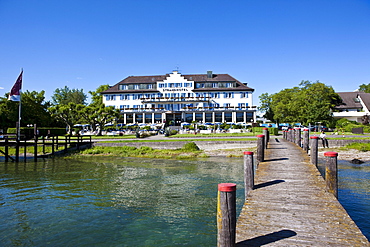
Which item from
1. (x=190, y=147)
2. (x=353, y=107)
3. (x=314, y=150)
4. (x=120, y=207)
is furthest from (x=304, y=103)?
(x=120, y=207)

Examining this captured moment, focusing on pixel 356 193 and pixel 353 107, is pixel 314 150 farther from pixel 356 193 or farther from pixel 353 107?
pixel 353 107

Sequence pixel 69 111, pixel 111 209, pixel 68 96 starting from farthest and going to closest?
pixel 68 96 → pixel 69 111 → pixel 111 209

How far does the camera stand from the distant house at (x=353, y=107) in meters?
68.9

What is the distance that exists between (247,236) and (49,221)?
294 inches

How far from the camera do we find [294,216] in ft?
19.0

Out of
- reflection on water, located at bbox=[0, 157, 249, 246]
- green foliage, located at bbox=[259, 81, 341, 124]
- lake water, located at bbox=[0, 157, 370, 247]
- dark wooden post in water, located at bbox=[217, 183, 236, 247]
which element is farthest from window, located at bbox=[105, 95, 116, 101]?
dark wooden post in water, located at bbox=[217, 183, 236, 247]

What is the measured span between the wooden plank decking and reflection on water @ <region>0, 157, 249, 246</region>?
84.8 inches

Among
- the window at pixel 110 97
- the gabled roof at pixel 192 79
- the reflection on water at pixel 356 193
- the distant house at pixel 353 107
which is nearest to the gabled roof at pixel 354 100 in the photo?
the distant house at pixel 353 107

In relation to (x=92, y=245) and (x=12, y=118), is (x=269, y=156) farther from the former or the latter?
(x=12, y=118)

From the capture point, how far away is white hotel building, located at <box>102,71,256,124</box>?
226ft

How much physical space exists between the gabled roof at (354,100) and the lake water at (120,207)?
208 feet

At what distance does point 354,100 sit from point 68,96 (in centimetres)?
8960

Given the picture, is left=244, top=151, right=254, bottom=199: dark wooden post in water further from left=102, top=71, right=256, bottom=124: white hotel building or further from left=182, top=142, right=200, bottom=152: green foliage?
left=102, top=71, right=256, bottom=124: white hotel building

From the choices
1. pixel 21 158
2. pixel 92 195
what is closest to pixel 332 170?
pixel 92 195
